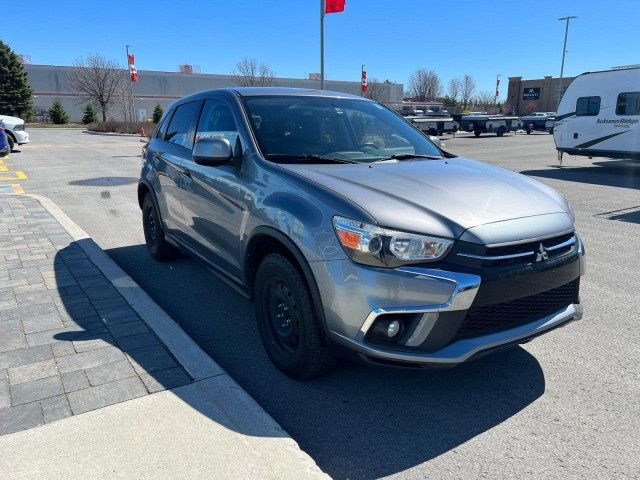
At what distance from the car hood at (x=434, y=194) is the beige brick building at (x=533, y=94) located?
87.7 metres

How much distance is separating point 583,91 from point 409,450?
54.5 ft

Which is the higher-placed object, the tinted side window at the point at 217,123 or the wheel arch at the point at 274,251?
the tinted side window at the point at 217,123

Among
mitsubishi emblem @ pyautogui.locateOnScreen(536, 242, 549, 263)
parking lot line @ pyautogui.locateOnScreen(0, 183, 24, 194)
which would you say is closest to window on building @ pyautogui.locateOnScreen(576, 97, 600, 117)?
mitsubishi emblem @ pyautogui.locateOnScreen(536, 242, 549, 263)

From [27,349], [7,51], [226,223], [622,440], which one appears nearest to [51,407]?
[27,349]

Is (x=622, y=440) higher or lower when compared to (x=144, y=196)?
lower

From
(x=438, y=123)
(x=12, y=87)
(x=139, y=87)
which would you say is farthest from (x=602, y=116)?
(x=139, y=87)

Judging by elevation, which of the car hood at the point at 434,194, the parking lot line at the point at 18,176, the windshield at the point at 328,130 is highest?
the windshield at the point at 328,130

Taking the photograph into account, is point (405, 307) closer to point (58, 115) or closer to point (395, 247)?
point (395, 247)

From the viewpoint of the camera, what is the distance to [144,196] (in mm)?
6160

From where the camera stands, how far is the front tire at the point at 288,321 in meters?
2.98

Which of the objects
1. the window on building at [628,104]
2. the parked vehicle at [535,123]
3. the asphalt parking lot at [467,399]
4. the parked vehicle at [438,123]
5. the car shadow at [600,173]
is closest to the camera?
the asphalt parking lot at [467,399]

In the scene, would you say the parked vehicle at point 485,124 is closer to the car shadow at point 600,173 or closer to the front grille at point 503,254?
the car shadow at point 600,173

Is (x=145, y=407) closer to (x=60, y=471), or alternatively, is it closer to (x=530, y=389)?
(x=60, y=471)

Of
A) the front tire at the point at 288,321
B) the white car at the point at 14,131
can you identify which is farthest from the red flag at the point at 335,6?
the front tire at the point at 288,321
